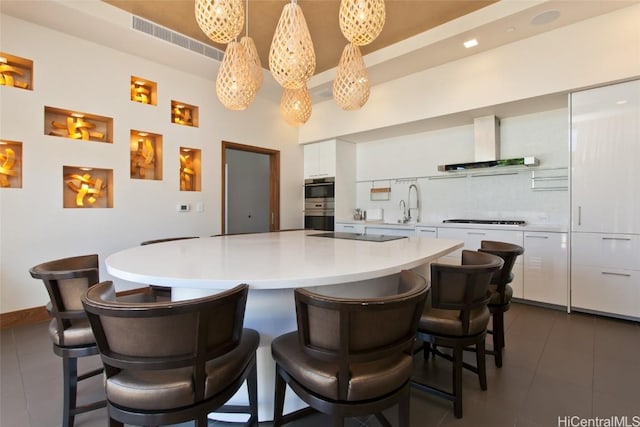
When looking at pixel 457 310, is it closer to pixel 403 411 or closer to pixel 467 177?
pixel 403 411

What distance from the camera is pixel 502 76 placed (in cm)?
340

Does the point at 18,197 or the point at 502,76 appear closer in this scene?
the point at 18,197

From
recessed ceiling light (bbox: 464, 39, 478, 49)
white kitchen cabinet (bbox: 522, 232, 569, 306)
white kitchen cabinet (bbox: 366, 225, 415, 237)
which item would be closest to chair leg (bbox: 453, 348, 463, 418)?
white kitchen cabinet (bbox: 522, 232, 569, 306)

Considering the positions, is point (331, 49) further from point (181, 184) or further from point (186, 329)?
point (186, 329)

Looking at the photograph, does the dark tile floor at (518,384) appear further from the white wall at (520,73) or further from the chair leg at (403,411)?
the white wall at (520,73)

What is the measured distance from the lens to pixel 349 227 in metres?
5.04

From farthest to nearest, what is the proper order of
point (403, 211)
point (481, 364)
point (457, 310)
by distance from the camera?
1. point (403, 211)
2. point (481, 364)
3. point (457, 310)

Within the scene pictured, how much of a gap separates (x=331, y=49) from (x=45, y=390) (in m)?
4.14

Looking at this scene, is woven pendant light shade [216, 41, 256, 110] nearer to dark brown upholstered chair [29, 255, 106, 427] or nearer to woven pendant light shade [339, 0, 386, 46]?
woven pendant light shade [339, 0, 386, 46]

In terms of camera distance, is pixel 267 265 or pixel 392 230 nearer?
pixel 267 265

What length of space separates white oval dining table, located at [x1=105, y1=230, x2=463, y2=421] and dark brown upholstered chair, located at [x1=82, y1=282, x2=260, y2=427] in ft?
0.55

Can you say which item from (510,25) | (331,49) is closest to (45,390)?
(331,49)

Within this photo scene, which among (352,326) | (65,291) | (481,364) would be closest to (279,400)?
(352,326)

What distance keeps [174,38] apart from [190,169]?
1.63 meters
